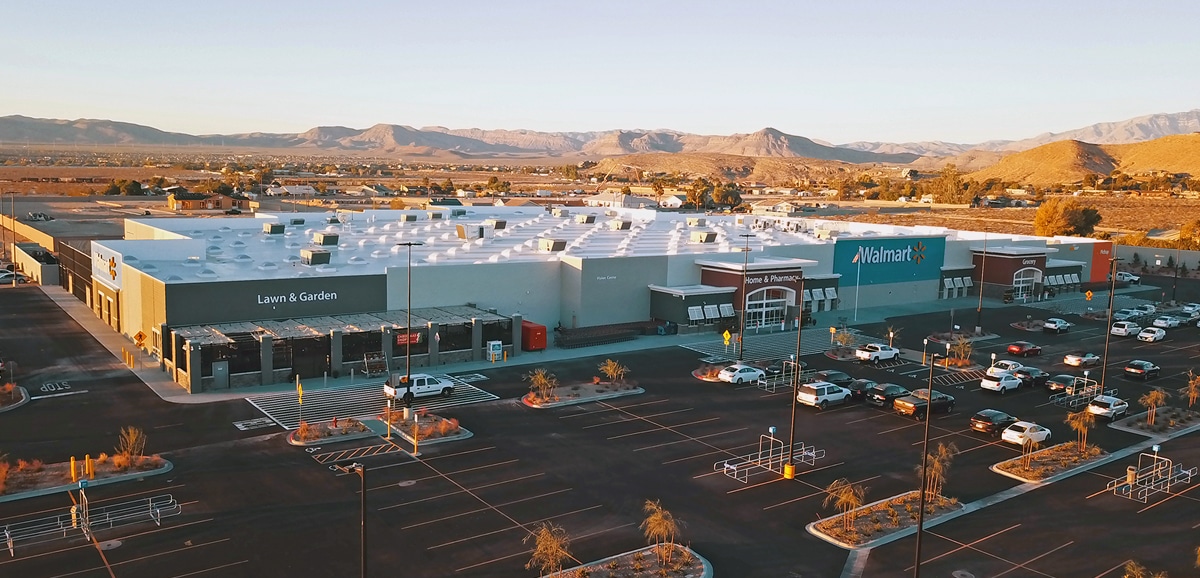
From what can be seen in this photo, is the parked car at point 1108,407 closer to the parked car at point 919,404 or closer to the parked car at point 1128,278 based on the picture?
the parked car at point 919,404

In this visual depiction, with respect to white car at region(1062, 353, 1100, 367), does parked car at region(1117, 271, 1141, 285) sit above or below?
above

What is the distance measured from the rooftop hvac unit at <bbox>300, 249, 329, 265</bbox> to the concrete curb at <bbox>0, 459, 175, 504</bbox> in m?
24.1

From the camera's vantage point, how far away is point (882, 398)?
133ft

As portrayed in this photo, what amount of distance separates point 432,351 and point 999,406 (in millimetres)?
27729

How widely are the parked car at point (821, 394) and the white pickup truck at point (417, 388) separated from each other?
624 inches

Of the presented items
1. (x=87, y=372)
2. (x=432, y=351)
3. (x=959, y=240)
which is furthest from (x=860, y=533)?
(x=959, y=240)

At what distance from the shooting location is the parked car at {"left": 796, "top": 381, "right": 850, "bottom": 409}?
3997cm

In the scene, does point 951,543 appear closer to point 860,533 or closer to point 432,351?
point 860,533

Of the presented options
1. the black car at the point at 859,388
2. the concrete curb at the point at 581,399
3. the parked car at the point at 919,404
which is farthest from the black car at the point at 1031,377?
the concrete curb at the point at 581,399

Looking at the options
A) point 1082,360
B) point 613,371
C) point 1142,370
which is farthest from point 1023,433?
point 1082,360

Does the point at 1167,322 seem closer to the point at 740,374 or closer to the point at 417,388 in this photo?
the point at 740,374

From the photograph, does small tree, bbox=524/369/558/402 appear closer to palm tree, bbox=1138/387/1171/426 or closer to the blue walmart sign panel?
palm tree, bbox=1138/387/1171/426

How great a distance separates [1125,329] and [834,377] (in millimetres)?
30027

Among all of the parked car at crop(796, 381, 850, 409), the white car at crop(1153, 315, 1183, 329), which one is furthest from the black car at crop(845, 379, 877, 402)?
the white car at crop(1153, 315, 1183, 329)
